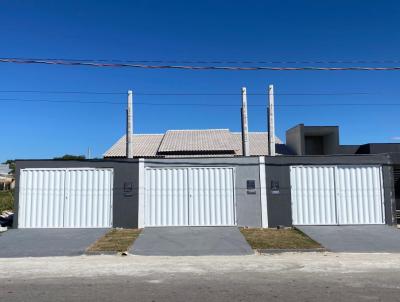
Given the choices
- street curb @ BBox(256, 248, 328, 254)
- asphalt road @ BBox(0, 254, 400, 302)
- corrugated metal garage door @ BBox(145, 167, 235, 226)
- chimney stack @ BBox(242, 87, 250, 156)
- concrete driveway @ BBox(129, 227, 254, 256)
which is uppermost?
chimney stack @ BBox(242, 87, 250, 156)

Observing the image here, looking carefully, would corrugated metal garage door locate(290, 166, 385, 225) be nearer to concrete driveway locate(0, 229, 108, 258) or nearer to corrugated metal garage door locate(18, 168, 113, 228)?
corrugated metal garage door locate(18, 168, 113, 228)

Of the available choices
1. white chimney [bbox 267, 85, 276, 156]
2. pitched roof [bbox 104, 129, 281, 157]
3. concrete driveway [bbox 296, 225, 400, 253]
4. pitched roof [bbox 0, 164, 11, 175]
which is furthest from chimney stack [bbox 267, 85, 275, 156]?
pitched roof [bbox 0, 164, 11, 175]

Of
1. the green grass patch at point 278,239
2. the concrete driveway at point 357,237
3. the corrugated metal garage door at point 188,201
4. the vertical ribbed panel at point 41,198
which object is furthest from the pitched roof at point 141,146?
the concrete driveway at point 357,237

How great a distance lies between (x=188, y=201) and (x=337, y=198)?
6.22 meters

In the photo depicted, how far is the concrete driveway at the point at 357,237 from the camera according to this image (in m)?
11.8

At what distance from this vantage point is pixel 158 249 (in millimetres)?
11969

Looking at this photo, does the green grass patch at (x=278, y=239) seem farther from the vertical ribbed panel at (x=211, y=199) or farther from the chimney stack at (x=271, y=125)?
the chimney stack at (x=271, y=125)

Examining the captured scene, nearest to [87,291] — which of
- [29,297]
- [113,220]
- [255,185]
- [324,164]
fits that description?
[29,297]

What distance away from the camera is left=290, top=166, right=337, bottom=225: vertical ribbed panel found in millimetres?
16500

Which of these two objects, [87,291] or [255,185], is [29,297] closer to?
[87,291]

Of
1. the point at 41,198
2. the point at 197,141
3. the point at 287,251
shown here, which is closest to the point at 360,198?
the point at 287,251

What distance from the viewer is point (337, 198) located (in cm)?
1655

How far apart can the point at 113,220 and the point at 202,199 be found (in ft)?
12.4

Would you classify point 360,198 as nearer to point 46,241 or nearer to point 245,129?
point 245,129
